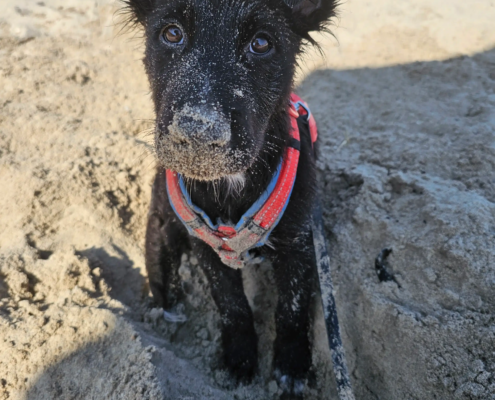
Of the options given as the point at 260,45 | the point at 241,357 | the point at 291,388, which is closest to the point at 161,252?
the point at 241,357

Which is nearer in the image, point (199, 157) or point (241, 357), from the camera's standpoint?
point (199, 157)

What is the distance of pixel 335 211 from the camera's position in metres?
2.63

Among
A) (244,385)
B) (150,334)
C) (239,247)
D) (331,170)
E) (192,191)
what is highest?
(192,191)

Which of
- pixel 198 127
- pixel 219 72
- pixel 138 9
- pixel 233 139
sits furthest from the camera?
pixel 138 9

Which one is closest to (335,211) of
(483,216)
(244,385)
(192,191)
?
(483,216)

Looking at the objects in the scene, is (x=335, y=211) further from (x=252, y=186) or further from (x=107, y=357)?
(x=107, y=357)

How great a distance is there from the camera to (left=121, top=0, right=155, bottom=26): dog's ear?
2.00 m

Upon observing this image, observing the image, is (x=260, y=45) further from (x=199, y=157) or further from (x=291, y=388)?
(x=291, y=388)

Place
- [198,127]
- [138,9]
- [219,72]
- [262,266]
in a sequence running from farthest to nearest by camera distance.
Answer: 1. [262,266]
2. [138,9]
3. [219,72]
4. [198,127]

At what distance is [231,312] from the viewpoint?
2260mm

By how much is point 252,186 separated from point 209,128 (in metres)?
0.74

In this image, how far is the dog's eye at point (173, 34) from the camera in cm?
170

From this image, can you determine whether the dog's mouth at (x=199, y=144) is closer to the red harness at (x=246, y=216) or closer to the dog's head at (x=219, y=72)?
the dog's head at (x=219, y=72)

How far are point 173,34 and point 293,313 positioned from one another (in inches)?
68.6
